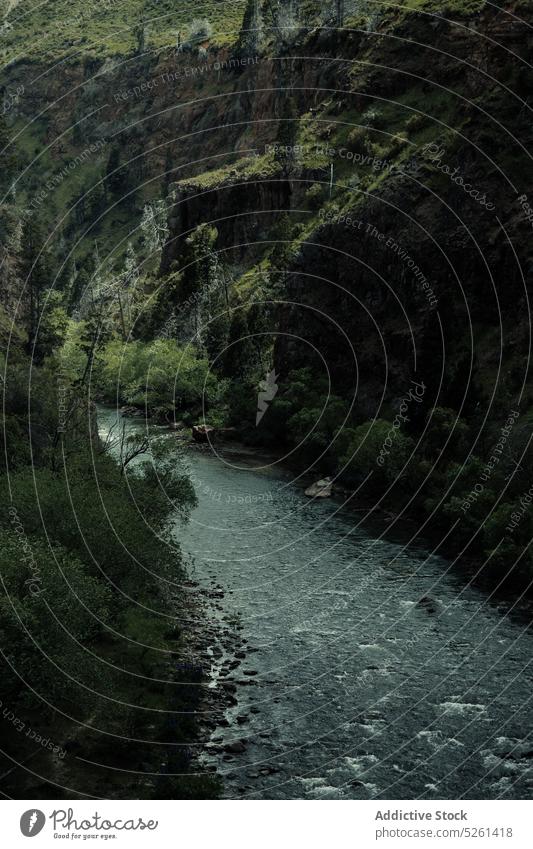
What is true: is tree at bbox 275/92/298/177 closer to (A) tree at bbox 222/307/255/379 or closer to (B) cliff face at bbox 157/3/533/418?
(B) cliff face at bbox 157/3/533/418

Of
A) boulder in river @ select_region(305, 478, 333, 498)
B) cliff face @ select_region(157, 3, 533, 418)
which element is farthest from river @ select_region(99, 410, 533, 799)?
cliff face @ select_region(157, 3, 533, 418)

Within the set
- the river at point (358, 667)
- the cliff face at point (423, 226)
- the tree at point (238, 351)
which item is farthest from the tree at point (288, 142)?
the river at point (358, 667)

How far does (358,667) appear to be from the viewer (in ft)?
173

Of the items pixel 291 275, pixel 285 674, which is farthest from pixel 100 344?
pixel 285 674

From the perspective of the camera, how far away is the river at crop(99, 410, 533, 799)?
42031 mm

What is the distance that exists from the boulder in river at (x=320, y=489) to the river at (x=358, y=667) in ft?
27.8

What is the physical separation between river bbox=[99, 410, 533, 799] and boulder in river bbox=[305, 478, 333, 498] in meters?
8.47

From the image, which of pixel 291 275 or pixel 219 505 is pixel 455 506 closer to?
pixel 219 505

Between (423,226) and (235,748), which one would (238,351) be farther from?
(235,748)

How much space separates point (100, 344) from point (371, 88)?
239 ft

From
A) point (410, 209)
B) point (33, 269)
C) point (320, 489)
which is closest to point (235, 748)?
point (320, 489)

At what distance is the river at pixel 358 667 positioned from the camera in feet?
138

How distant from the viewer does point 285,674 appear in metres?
52.2

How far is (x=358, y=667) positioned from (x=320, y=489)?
40.4 meters
